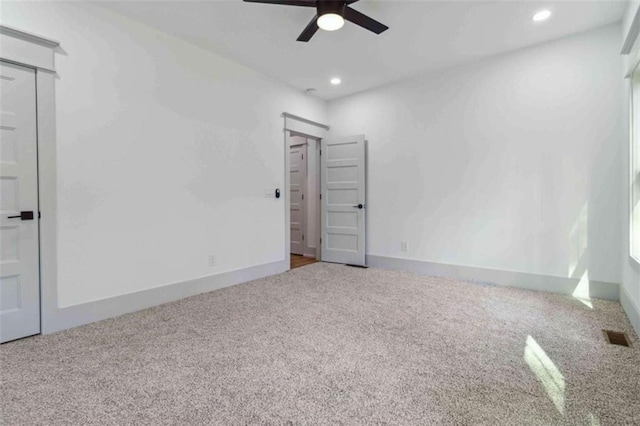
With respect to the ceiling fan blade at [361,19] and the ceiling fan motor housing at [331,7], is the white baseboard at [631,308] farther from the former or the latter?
the ceiling fan motor housing at [331,7]

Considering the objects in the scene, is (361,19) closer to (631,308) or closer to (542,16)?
(542,16)

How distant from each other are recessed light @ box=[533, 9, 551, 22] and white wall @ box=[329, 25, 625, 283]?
61 cm

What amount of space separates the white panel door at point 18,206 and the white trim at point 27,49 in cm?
7

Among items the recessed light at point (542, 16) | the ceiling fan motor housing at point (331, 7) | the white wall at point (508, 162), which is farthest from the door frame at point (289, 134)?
the recessed light at point (542, 16)

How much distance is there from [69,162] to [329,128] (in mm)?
3716

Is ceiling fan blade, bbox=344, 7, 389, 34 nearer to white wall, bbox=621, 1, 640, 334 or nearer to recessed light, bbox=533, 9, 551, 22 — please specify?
recessed light, bbox=533, 9, 551, 22

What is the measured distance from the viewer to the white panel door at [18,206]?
228cm

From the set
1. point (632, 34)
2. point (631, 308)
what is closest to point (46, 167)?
point (632, 34)

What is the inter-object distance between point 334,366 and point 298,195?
14.5 ft

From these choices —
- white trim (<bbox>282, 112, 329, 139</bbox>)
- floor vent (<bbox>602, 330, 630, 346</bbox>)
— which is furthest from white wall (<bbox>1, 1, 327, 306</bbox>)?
floor vent (<bbox>602, 330, 630, 346</bbox>)

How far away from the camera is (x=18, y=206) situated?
2.33 meters

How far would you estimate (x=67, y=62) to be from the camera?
2.53m

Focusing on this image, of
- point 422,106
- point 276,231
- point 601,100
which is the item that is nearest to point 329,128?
point 422,106

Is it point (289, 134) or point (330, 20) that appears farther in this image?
point (289, 134)
